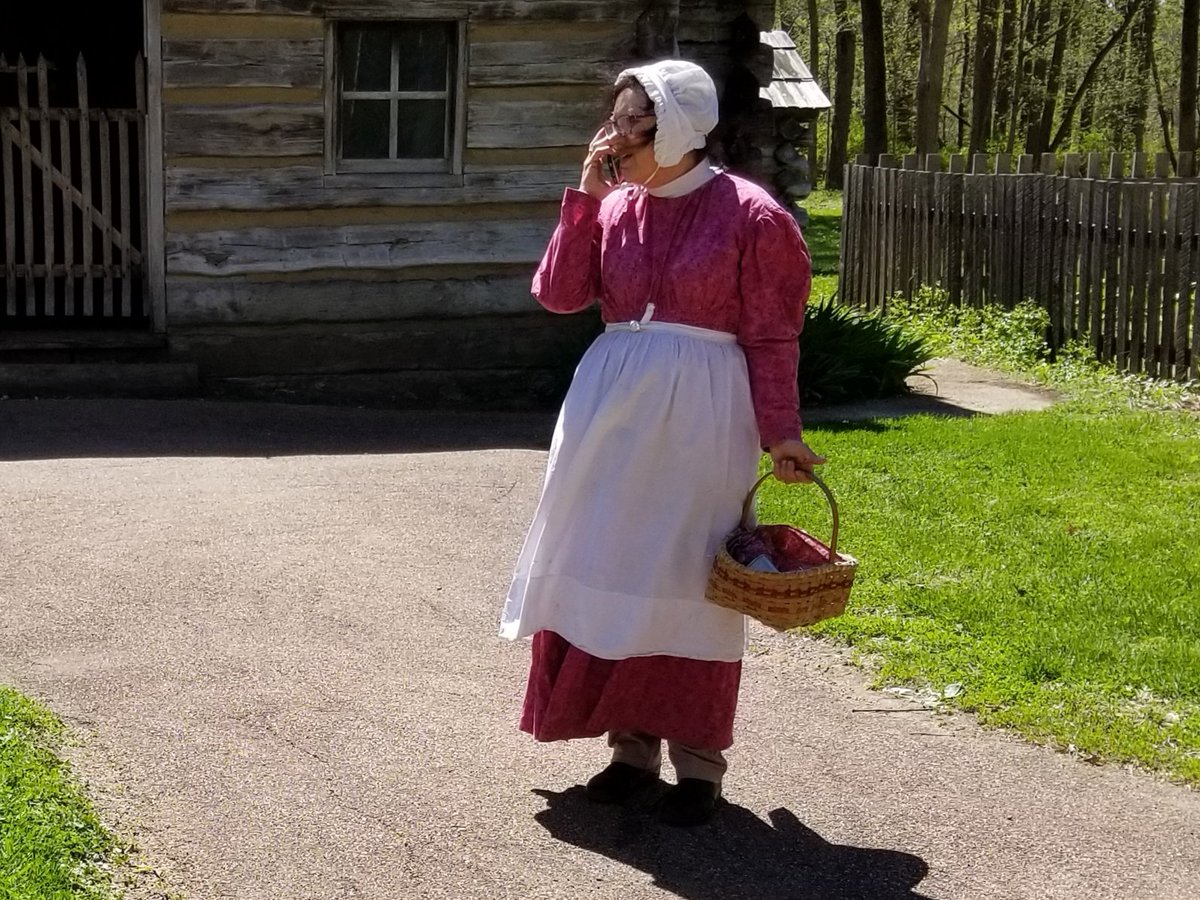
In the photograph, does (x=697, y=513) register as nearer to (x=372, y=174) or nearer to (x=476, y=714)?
(x=476, y=714)

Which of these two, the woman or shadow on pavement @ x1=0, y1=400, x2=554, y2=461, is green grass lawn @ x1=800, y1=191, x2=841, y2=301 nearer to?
shadow on pavement @ x1=0, y1=400, x2=554, y2=461

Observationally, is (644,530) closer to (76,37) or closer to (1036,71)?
(76,37)

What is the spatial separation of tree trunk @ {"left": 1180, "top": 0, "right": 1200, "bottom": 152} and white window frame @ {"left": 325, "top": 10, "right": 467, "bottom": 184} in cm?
1673

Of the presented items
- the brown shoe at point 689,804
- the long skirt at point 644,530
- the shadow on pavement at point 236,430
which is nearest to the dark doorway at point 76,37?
the shadow on pavement at point 236,430

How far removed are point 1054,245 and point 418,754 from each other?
8.97m

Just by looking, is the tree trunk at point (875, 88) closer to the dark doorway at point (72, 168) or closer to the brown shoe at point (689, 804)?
the dark doorway at point (72, 168)

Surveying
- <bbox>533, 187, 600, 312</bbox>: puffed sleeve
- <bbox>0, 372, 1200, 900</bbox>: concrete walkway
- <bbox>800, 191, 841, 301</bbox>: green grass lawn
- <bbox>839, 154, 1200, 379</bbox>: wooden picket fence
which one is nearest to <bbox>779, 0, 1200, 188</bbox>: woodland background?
<bbox>800, 191, 841, 301</bbox>: green grass lawn

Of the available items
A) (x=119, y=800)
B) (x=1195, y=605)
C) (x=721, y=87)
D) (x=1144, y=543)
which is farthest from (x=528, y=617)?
(x=721, y=87)

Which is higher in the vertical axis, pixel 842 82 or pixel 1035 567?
pixel 842 82

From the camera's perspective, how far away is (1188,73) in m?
25.1

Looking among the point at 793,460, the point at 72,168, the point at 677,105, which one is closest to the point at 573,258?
the point at 677,105

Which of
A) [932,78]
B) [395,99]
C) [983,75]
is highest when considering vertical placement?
[983,75]

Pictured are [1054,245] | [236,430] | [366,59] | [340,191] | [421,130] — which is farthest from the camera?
[1054,245]

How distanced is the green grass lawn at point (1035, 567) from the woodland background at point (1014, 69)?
16002 millimetres
